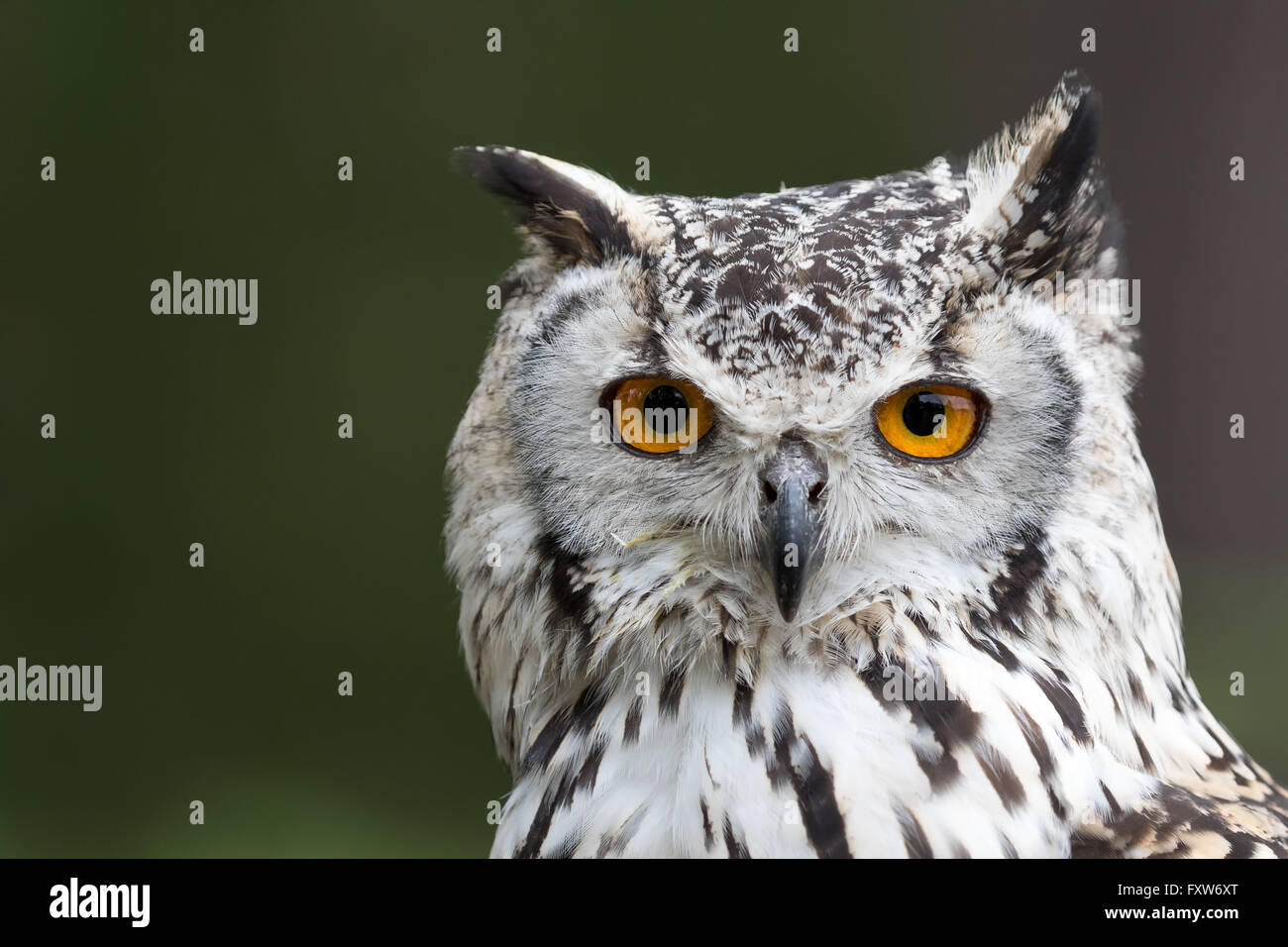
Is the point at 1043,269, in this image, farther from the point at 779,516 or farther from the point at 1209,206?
the point at 1209,206

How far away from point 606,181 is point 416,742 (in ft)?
10.6


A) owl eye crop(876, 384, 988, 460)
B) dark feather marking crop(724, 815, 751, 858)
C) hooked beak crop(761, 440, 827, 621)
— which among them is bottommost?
dark feather marking crop(724, 815, 751, 858)

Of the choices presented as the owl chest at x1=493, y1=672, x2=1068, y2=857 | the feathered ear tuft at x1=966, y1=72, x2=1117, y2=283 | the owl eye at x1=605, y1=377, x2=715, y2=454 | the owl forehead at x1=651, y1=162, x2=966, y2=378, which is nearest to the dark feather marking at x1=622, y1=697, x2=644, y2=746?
the owl chest at x1=493, y1=672, x2=1068, y2=857

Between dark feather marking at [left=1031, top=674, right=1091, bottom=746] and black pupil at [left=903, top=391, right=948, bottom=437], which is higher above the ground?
black pupil at [left=903, top=391, right=948, bottom=437]

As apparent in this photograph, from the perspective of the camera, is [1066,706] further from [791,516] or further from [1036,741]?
[791,516]

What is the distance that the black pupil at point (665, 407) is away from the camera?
1492 millimetres

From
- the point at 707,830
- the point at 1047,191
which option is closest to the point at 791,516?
the point at 707,830

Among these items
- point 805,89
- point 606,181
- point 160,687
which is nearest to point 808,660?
point 606,181

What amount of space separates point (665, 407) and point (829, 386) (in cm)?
21

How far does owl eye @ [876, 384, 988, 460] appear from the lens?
147cm

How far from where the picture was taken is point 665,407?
4.93 ft

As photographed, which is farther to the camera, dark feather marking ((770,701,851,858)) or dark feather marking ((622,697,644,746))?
dark feather marking ((622,697,644,746))

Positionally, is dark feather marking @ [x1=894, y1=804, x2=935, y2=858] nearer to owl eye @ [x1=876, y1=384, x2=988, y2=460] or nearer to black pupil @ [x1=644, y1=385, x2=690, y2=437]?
owl eye @ [x1=876, y1=384, x2=988, y2=460]

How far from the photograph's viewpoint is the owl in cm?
142
